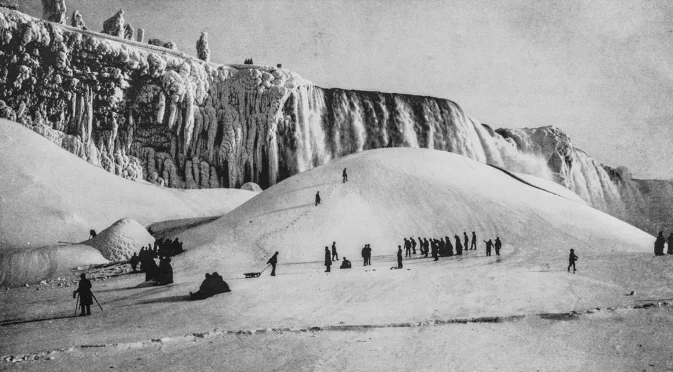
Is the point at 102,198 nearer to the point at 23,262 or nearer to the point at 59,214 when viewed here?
the point at 59,214

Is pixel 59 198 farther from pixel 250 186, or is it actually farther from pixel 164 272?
pixel 164 272

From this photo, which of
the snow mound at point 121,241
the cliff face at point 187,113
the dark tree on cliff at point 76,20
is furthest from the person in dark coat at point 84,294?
the dark tree on cliff at point 76,20

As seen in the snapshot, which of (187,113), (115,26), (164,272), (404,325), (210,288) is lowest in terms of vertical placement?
(404,325)

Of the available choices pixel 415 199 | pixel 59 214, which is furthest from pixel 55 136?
pixel 415 199

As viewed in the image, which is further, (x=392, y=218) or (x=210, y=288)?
(x=392, y=218)

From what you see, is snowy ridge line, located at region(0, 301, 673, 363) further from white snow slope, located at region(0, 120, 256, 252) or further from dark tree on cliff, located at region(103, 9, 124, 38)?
dark tree on cliff, located at region(103, 9, 124, 38)

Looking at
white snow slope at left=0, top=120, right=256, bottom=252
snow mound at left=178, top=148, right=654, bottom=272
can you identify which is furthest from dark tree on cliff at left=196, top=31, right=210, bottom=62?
snow mound at left=178, top=148, right=654, bottom=272

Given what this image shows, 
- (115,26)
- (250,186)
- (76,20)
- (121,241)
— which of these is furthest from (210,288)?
(76,20)

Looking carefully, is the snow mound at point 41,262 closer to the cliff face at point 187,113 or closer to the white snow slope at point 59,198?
the white snow slope at point 59,198
